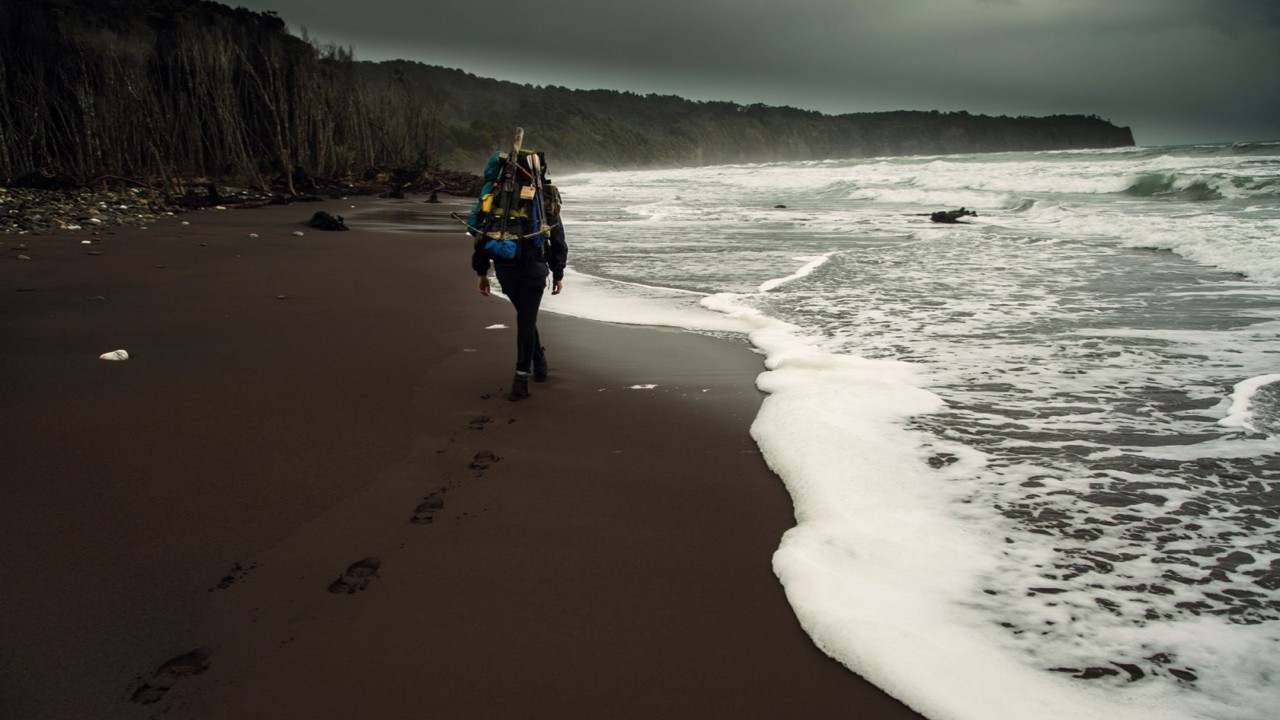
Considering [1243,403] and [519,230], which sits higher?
[519,230]

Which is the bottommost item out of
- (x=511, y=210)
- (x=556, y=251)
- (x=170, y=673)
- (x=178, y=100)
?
(x=170, y=673)

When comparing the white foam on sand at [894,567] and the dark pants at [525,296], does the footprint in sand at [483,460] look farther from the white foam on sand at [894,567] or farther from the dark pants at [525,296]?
the white foam on sand at [894,567]

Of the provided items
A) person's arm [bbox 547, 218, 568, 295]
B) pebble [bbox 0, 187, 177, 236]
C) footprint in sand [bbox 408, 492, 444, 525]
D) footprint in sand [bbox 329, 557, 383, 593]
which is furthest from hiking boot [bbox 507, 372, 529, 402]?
pebble [bbox 0, 187, 177, 236]

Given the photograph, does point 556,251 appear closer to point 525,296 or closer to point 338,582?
point 525,296

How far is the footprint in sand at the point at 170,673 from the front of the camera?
2.00m

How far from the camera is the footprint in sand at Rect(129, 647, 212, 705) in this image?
1995mm

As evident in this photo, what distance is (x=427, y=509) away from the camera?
10.3 feet

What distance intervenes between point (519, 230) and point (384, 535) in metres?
2.36

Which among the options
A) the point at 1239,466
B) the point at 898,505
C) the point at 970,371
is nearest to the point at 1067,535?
the point at 898,505

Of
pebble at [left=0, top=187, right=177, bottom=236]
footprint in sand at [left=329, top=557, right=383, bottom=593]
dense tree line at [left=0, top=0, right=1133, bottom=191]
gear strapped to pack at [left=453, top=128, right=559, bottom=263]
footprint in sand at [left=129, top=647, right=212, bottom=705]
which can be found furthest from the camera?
dense tree line at [left=0, top=0, right=1133, bottom=191]

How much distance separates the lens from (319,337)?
20.0 feet

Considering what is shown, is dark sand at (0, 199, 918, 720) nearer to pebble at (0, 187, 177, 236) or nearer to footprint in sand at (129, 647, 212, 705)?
footprint in sand at (129, 647, 212, 705)

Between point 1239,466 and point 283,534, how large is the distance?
4228 millimetres

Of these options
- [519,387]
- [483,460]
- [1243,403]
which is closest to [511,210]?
[519,387]
